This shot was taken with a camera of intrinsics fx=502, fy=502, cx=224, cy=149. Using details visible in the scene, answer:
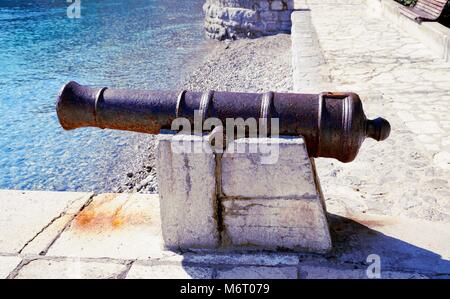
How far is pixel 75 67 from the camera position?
47.8 feet

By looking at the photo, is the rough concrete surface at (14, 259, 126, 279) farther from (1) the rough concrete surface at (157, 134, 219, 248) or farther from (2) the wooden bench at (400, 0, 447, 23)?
(2) the wooden bench at (400, 0, 447, 23)

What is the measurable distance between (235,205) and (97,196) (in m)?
1.14

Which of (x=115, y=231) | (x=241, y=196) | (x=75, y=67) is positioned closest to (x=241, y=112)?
(x=241, y=196)

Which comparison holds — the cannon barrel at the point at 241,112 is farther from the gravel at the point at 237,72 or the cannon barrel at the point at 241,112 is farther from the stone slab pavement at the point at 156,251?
the gravel at the point at 237,72

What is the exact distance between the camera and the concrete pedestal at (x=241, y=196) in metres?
2.29

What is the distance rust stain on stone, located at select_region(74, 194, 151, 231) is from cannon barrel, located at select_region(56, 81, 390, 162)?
2.01 ft

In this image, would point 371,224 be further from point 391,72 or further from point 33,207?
point 391,72

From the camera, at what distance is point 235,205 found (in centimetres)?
240

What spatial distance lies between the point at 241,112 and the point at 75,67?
1320 cm

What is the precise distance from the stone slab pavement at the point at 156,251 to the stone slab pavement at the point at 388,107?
45cm

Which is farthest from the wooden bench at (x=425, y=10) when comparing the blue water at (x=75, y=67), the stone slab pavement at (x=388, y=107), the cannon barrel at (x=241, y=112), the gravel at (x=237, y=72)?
the cannon barrel at (x=241, y=112)

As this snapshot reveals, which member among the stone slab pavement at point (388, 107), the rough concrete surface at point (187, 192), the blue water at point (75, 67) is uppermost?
the rough concrete surface at point (187, 192)
